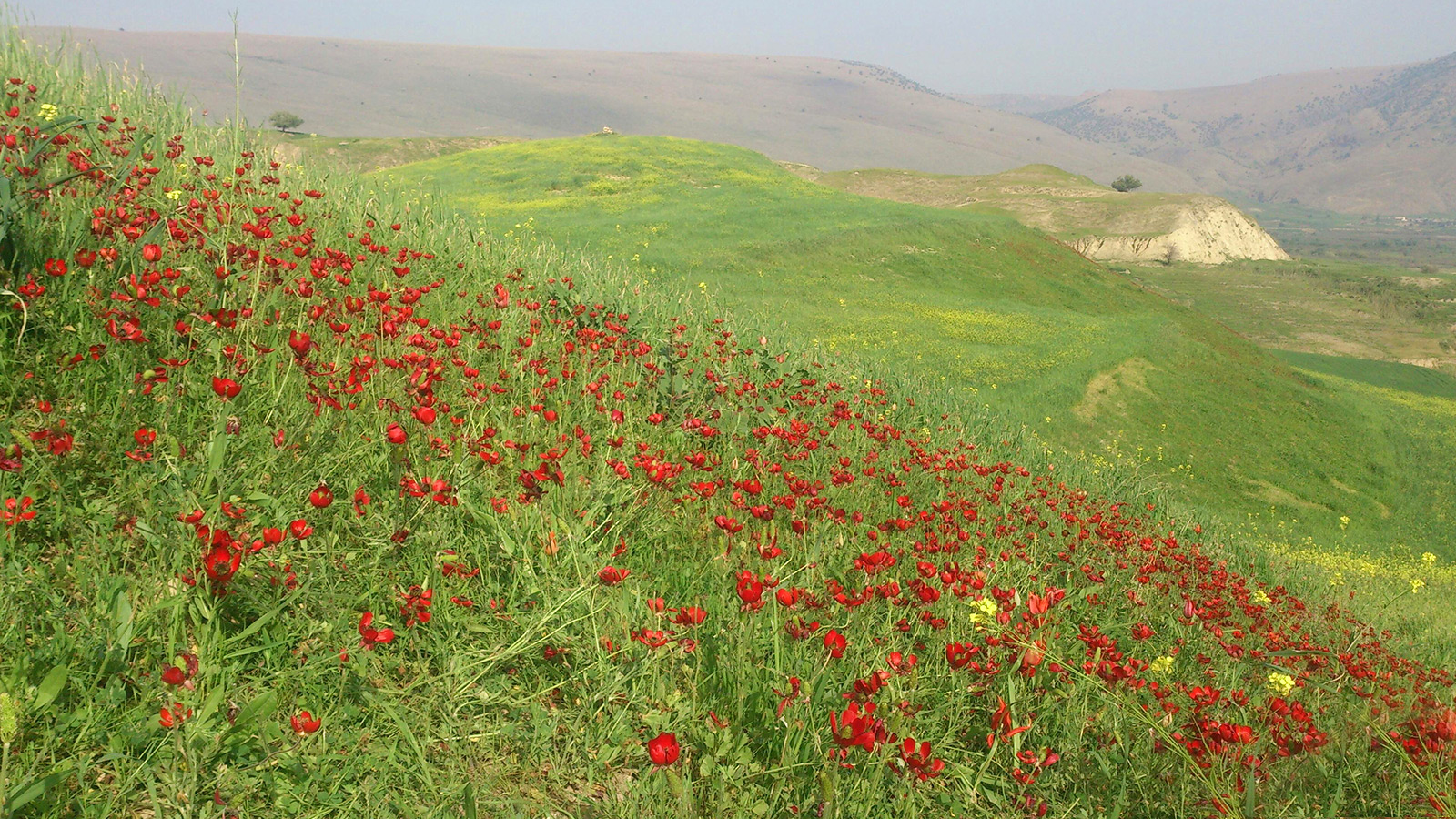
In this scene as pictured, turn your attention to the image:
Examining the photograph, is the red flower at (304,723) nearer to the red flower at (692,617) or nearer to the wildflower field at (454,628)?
the wildflower field at (454,628)

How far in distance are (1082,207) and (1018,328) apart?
52.1m

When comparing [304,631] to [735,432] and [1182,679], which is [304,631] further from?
[1182,679]

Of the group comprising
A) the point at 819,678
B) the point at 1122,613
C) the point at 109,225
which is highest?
the point at 109,225

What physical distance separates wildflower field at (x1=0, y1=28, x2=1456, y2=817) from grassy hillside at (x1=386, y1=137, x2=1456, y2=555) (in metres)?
9.16

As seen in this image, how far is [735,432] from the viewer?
5.19 meters

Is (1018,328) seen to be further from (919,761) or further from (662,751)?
(662,751)

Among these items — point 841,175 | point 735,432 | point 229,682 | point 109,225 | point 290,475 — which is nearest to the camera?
point 229,682

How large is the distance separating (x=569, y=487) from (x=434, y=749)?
4.27 feet

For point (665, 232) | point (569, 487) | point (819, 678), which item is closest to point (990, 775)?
point (819, 678)

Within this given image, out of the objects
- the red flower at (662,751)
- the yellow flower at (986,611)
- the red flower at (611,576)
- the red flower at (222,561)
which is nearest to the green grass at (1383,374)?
the yellow flower at (986,611)

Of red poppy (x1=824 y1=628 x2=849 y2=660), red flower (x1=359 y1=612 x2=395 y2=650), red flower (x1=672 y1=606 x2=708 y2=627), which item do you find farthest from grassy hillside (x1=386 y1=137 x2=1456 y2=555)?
red flower (x1=359 y1=612 x2=395 y2=650)

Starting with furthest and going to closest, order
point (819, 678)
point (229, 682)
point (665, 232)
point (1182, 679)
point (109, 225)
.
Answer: point (665, 232)
point (1182, 679)
point (109, 225)
point (819, 678)
point (229, 682)

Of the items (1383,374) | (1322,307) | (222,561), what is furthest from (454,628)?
(1322,307)

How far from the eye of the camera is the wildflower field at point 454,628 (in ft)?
5.97
